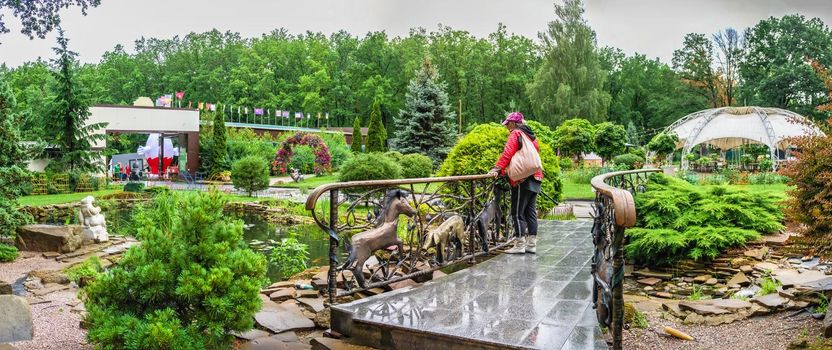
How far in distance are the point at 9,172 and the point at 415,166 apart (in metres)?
12.4

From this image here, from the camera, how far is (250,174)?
71.9ft

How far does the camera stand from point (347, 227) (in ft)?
15.4

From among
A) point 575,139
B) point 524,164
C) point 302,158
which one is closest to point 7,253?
point 524,164

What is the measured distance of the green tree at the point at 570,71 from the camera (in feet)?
136

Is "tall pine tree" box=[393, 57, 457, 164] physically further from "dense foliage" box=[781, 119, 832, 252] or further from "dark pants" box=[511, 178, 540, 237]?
"dense foliage" box=[781, 119, 832, 252]

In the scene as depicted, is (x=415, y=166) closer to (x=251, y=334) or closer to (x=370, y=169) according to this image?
(x=370, y=169)

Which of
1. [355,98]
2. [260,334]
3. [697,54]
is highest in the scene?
[697,54]

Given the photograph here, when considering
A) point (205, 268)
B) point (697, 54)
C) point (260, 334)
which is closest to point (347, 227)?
point (260, 334)

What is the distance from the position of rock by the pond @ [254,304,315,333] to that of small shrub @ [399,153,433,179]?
45.7 feet

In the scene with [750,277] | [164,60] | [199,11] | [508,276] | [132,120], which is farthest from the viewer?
[164,60]

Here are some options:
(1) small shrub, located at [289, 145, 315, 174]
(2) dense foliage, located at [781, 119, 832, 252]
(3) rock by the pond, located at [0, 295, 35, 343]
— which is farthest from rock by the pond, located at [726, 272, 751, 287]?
(1) small shrub, located at [289, 145, 315, 174]

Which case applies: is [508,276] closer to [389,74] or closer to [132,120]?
[132,120]

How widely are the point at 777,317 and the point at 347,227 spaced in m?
3.51

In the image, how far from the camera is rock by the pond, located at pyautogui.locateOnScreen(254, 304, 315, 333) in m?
4.45
